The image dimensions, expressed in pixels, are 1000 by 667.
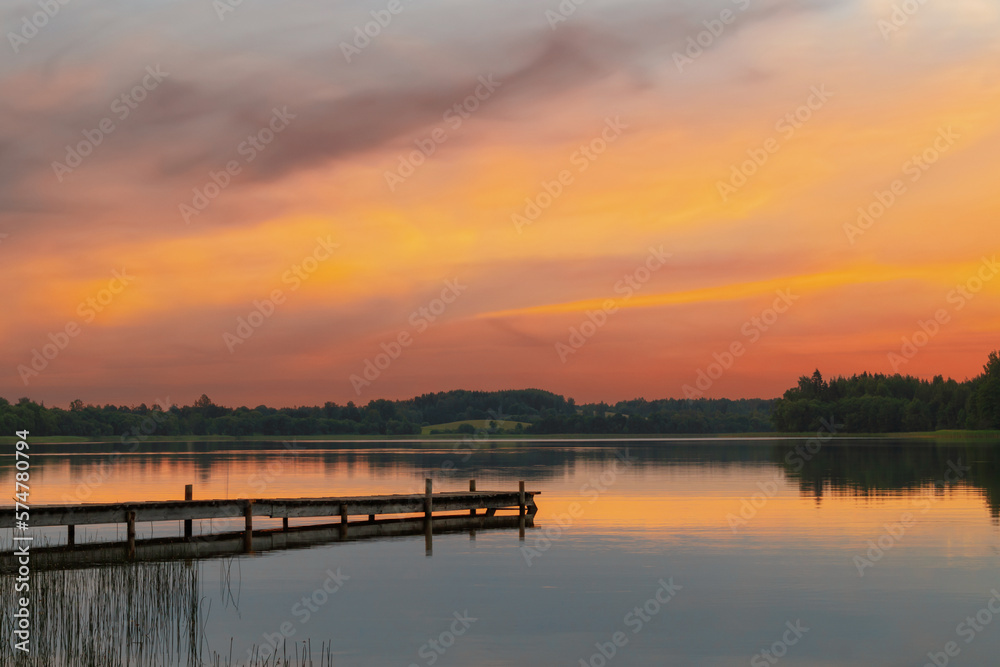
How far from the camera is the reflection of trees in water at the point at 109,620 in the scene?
20094 millimetres

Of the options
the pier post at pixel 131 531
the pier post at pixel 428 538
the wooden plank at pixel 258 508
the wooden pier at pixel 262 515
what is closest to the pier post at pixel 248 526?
the wooden pier at pixel 262 515

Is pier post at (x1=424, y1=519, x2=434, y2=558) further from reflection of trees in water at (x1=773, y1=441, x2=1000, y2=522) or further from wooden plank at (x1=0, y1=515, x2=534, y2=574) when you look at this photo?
reflection of trees in water at (x1=773, y1=441, x2=1000, y2=522)

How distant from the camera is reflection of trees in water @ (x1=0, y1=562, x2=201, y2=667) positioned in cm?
2009

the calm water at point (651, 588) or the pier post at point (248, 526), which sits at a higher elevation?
the pier post at point (248, 526)

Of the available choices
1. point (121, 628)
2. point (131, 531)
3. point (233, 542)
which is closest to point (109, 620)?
point (121, 628)

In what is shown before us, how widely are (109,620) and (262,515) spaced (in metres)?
17.3

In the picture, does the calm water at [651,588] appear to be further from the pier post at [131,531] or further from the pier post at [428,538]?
the pier post at [131,531]

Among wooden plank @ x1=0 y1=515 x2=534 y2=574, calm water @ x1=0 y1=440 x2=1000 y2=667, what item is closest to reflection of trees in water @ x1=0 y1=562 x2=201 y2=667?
calm water @ x1=0 y1=440 x2=1000 y2=667

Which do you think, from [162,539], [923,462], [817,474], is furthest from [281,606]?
[923,462]

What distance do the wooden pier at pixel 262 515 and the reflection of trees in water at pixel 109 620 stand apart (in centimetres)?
573

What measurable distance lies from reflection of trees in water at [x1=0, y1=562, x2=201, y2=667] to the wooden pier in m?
5.73

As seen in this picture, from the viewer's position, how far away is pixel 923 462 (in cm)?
9856

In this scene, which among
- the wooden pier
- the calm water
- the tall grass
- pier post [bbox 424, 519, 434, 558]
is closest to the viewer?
the tall grass

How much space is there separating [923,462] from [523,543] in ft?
234
